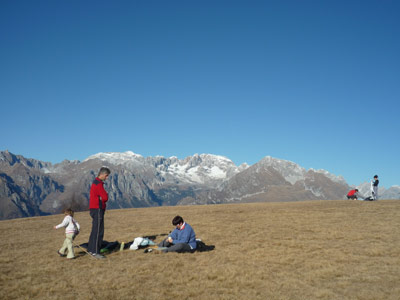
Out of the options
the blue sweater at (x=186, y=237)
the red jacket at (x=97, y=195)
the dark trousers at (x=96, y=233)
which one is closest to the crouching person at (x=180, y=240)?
the blue sweater at (x=186, y=237)

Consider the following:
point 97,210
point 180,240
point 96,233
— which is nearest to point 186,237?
Answer: point 180,240

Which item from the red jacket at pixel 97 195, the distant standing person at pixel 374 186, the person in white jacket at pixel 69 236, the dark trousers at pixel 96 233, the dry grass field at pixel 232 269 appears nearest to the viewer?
the dry grass field at pixel 232 269

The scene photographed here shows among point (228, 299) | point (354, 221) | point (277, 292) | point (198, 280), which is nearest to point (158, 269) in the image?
point (198, 280)

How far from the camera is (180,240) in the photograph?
59.6 ft

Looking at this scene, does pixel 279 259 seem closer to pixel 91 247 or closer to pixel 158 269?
pixel 158 269

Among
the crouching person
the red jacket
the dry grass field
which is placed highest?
the red jacket

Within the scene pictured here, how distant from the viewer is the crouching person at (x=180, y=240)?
17625mm

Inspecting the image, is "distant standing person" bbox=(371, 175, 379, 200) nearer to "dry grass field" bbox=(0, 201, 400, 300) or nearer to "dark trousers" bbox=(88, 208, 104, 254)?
"dry grass field" bbox=(0, 201, 400, 300)

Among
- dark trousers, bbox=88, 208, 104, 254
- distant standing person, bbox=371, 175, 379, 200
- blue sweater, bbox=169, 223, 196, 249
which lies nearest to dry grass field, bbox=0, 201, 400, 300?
dark trousers, bbox=88, 208, 104, 254

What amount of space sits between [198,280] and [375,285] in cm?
700

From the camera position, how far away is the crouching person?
17.6m

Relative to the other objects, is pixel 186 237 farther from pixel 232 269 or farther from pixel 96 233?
pixel 96 233

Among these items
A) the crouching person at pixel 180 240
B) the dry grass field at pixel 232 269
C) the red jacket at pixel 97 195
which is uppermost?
the red jacket at pixel 97 195

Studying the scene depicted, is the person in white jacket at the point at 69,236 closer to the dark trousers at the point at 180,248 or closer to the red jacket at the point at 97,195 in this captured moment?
the red jacket at the point at 97,195
